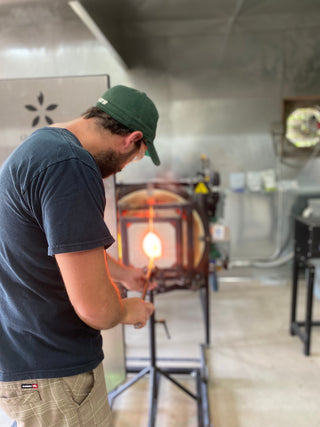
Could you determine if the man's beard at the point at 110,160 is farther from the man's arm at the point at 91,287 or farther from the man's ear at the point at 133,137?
the man's arm at the point at 91,287

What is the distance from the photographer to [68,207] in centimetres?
62

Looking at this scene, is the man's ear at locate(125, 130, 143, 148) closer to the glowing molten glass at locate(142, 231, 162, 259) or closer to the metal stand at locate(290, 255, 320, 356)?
the glowing molten glass at locate(142, 231, 162, 259)

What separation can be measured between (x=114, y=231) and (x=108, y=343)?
0.58 m

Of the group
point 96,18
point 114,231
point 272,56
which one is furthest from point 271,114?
point 114,231

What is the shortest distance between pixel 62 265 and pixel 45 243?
0.33ft

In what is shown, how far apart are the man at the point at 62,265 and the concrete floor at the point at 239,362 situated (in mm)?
971

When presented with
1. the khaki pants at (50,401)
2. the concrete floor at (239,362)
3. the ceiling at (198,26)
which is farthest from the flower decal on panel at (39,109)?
the concrete floor at (239,362)

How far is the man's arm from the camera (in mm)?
644

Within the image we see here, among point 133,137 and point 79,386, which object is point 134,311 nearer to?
point 79,386

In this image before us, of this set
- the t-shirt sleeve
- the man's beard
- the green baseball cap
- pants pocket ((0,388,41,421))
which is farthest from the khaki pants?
the green baseball cap

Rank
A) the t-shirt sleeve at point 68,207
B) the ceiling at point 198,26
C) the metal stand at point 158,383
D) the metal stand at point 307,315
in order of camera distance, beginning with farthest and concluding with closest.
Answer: the ceiling at point 198,26, the metal stand at point 307,315, the metal stand at point 158,383, the t-shirt sleeve at point 68,207

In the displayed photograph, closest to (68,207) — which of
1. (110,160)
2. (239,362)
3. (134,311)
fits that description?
(110,160)

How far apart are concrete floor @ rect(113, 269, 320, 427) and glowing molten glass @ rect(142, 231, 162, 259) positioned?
0.84 meters

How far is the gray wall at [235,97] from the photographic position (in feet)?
9.39
